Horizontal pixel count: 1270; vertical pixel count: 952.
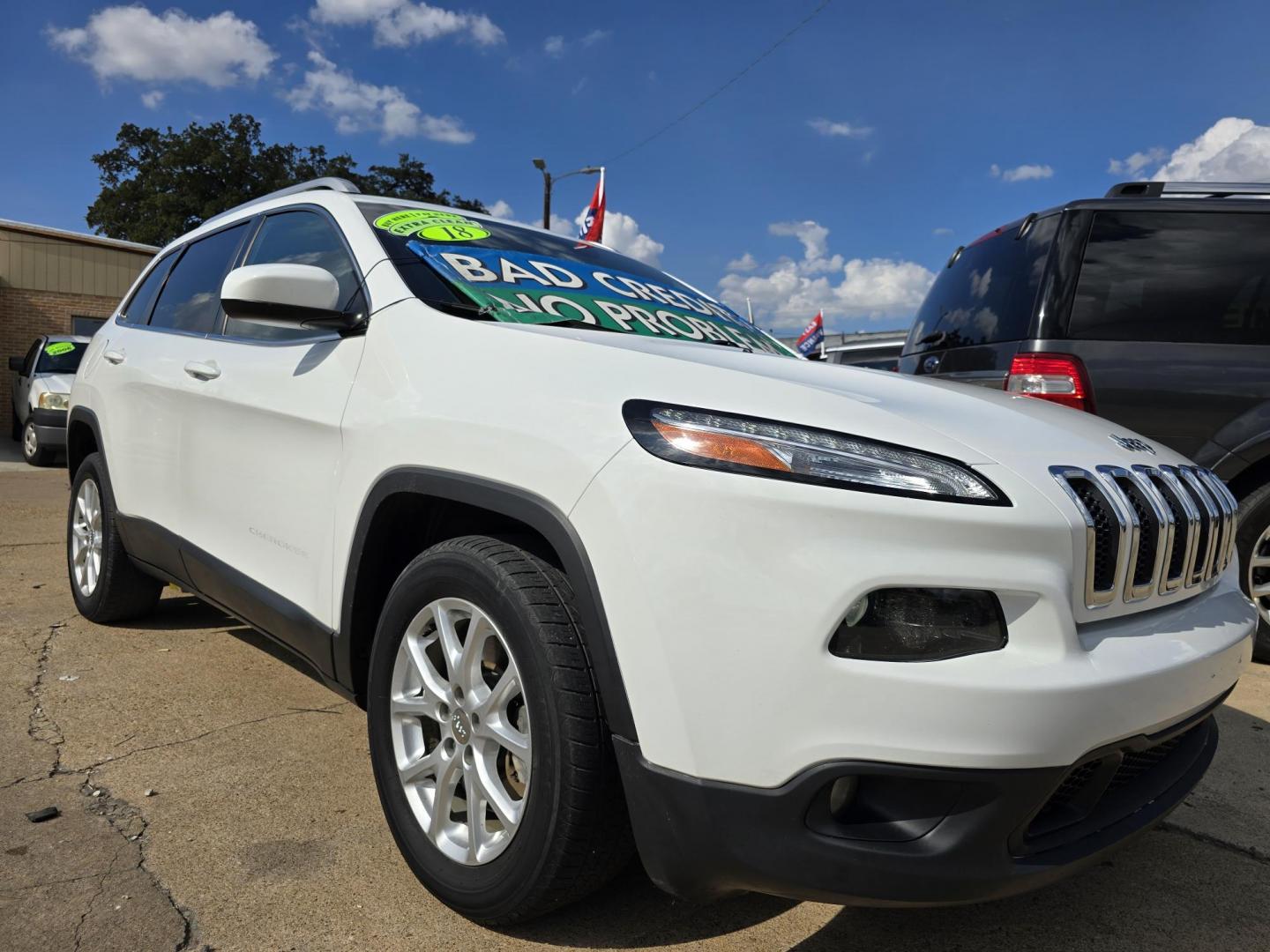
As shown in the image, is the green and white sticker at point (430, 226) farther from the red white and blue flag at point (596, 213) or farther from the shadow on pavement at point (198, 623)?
the red white and blue flag at point (596, 213)

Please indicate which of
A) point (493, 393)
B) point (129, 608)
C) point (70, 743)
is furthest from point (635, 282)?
point (129, 608)

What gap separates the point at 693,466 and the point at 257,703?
91.3 inches

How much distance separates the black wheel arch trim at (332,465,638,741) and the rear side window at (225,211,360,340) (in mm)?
649

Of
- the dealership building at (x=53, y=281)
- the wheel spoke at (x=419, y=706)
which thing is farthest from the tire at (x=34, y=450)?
the wheel spoke at (x=419, y=706)

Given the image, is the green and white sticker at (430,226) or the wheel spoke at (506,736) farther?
the green and white sticker at (430,226)

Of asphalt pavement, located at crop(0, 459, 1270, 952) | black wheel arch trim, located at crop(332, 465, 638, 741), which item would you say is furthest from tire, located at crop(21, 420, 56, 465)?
black wheel arch trim, located at crop(332, 465, 638, 741)

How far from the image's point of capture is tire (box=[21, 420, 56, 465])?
483 inches

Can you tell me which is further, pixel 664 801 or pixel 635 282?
Answer: pixel 635 282

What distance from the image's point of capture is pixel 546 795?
1725mm

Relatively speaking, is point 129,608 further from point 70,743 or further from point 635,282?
point 635,282

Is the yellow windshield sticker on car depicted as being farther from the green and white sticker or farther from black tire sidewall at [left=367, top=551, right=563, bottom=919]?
black tire sidewall at [left=367, top=551, right=563, bottom=919]

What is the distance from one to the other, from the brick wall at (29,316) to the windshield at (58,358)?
16.9 ft

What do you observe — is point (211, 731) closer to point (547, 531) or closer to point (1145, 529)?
point (547, 531)

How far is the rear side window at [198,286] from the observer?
341 cm
